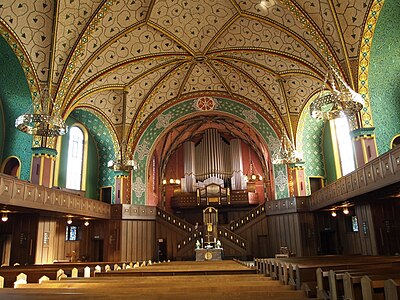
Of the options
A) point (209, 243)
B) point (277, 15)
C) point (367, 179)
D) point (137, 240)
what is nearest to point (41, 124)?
point (277, 15)

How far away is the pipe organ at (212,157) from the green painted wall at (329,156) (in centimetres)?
911

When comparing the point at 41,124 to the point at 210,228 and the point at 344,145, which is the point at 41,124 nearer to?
the point at 210,228

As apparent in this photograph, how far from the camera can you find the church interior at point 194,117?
1407 centimetres

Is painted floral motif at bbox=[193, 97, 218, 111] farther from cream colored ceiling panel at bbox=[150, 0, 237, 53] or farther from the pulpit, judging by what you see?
the pulpit

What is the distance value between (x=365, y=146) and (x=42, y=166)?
13.4 meters

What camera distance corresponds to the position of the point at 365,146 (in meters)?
14.2

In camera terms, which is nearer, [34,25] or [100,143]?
A: [34,25]

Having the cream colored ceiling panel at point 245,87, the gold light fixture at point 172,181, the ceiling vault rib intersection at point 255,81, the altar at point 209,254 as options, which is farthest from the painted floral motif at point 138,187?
the ceiling vault rib intersection at point 255,81

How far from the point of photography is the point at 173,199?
29156 millimetres

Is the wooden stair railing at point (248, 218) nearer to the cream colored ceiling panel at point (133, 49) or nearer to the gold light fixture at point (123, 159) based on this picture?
the gold light fixture at point (123, 159)

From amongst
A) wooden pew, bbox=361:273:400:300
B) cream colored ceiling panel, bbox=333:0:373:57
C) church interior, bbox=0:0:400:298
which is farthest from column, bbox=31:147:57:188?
wooden pew, bbox=361:273:400:300

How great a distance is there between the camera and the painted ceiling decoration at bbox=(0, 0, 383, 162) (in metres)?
14.2

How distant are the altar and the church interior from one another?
9cm

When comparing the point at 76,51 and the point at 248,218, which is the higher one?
the point at 76,51
